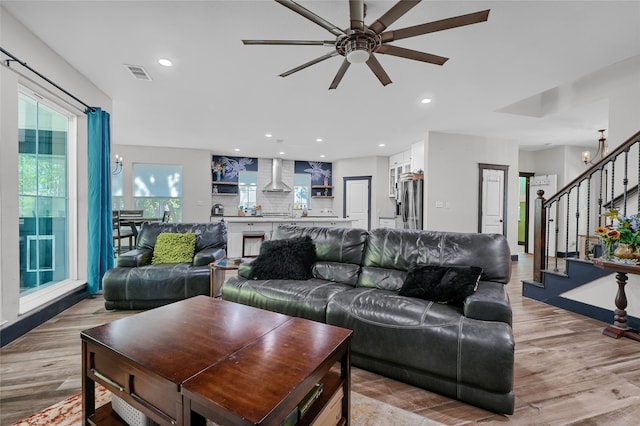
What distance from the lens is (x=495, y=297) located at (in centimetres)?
178

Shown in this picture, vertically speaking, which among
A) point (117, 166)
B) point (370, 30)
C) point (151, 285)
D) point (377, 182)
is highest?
point (370, 30)

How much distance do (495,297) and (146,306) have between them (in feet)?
11.0

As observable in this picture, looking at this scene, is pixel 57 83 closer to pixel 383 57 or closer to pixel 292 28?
pixel 292 28

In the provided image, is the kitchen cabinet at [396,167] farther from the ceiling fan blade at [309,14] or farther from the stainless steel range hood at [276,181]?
the ceiling fan blade at [309,14]

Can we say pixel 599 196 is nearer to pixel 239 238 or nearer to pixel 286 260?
pixel 286 260

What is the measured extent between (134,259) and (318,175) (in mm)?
6517

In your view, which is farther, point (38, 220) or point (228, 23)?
point (38, 220)

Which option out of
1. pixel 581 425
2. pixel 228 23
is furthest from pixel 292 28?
pixel 581 425

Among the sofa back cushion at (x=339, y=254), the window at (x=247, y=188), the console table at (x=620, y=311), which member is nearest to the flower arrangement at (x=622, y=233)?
the console table at (x=620, y=311)

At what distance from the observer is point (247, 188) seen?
8484 mm

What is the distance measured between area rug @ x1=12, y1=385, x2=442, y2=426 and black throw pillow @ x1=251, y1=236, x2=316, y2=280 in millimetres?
1277

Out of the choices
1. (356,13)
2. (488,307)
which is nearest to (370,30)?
(356,13)

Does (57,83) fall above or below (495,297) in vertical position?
above

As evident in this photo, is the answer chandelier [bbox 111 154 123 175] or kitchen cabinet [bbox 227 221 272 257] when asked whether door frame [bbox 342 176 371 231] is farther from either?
chandelier [bbox 111 154 123 175]
